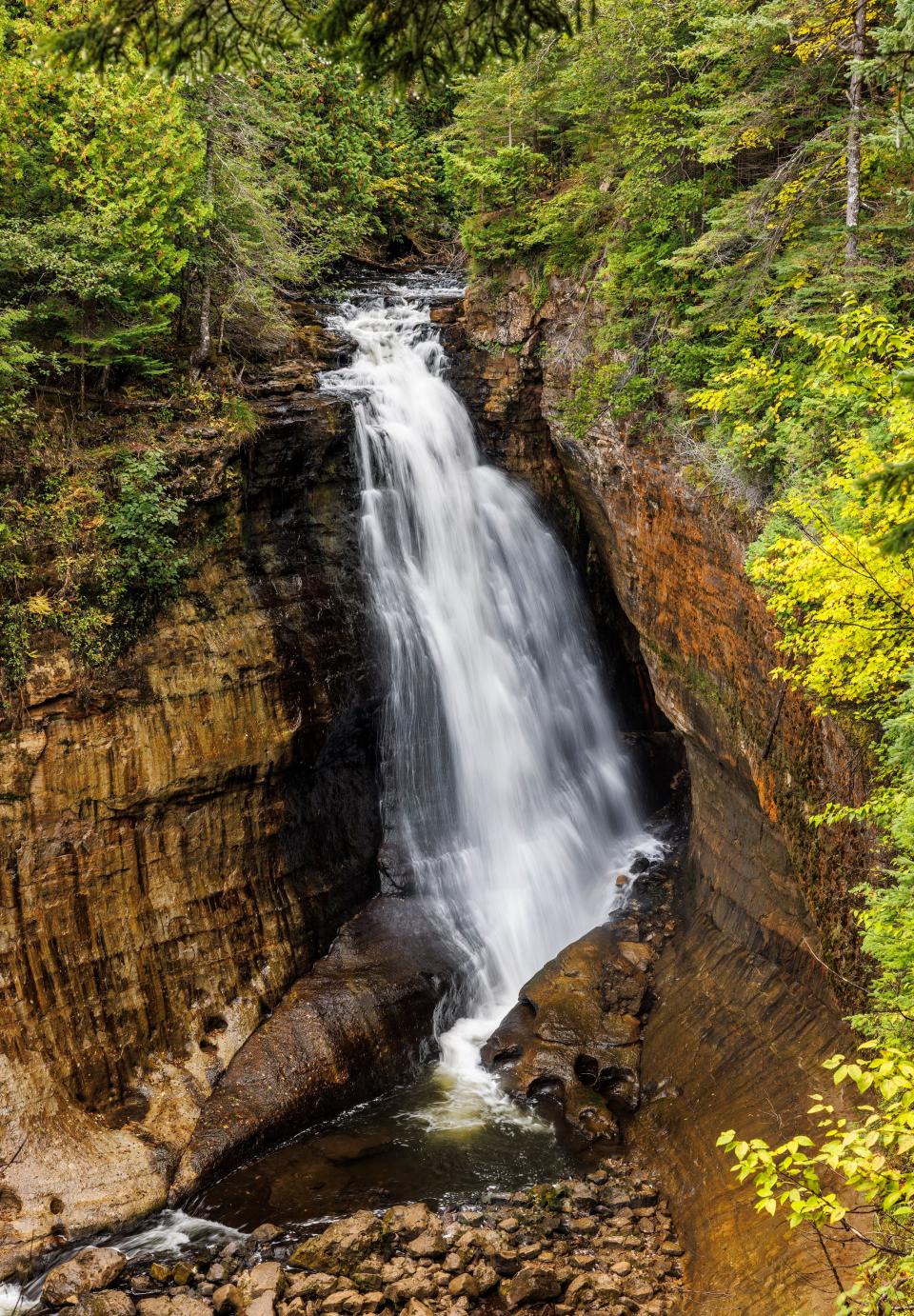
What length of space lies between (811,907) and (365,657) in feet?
24.1

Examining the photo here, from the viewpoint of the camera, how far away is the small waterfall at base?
13406 mm

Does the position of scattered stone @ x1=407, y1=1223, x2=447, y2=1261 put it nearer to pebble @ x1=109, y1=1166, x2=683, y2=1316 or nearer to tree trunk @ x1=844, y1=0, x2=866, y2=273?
pebble @ x1=109, y1=1166, x2=683, y2=1316

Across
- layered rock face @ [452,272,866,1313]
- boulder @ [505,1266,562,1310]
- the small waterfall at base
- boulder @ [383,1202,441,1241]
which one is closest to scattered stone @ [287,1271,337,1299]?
boulder @ [383,1202,441,1241]

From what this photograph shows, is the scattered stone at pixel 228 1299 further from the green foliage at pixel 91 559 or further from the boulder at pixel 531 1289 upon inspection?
the green foliage at pixel 91 559

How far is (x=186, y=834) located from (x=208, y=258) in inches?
329

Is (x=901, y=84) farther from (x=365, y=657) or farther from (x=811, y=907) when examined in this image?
(x=365, y=657)

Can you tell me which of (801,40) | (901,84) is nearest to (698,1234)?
(901,84)

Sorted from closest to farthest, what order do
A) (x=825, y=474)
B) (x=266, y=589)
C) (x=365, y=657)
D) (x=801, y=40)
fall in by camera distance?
(x=825, y=474) → (x=801, y=40) → (x=266, y=589) → (x=365, y=657)

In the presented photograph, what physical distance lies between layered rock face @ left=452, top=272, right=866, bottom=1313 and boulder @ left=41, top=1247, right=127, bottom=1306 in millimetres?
5346

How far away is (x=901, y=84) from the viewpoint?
8.08 meters

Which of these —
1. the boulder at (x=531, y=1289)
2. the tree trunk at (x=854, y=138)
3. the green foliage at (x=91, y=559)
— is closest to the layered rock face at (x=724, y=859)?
the boulder at (x=531, y=1289)

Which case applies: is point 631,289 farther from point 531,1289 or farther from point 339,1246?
point 339,1246

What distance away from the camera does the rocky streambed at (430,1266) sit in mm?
7215

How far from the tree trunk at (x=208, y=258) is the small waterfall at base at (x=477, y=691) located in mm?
2308
